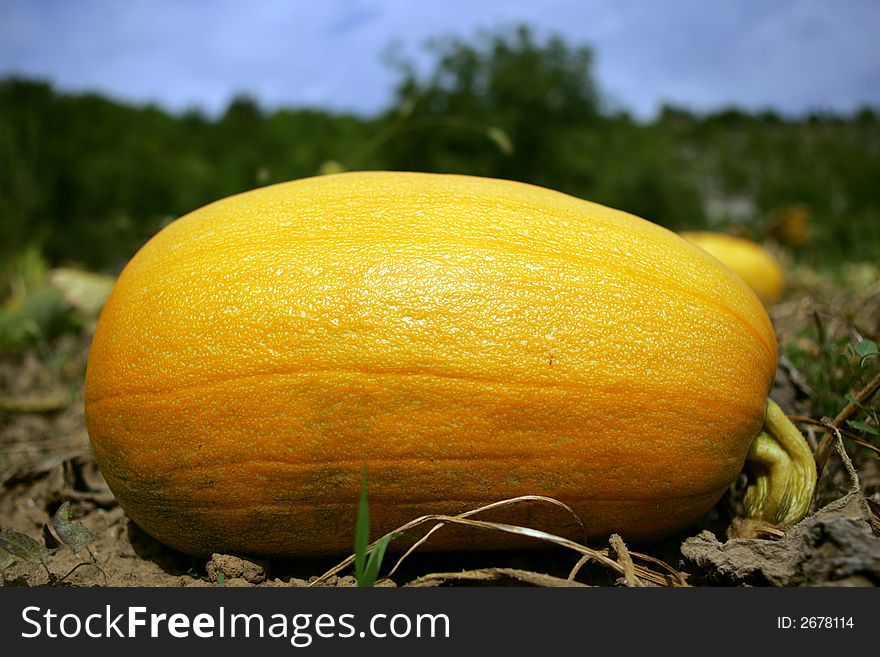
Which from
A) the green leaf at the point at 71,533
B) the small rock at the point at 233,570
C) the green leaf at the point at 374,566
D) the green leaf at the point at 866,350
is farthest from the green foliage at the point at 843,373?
the green leaf at the point at 71,533

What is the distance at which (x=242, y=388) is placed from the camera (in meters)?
1.43

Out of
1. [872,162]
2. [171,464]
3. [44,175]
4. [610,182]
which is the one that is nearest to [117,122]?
[44,175]

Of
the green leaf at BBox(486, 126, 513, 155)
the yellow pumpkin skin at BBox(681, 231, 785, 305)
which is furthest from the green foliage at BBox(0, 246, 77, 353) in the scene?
the yellow pumpkin skin at BBox(681, 231, 785, 305)

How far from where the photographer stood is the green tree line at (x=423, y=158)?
6.77 m

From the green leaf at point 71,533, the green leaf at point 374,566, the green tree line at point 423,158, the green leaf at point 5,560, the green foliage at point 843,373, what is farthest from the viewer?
the green tree line at point 423,158

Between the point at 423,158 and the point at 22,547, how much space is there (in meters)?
8.79

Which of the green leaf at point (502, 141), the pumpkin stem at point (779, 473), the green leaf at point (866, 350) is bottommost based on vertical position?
the pumpkin stem at point (779, 473)

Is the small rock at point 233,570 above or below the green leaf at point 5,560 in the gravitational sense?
above

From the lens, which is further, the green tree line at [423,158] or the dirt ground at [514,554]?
the green tree line at [423,158]

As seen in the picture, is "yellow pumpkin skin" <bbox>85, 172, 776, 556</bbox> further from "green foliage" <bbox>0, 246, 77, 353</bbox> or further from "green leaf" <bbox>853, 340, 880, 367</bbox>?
"green foliage" <bbox>0, 246, 77, 353</bbox>

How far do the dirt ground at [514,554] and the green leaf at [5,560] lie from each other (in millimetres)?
50

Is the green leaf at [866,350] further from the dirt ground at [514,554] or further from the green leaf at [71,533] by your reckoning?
the green leaf at [71,533]
